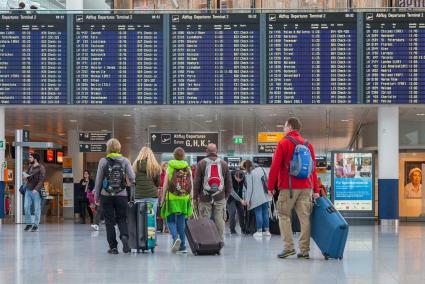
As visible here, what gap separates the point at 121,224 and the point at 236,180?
643 cm

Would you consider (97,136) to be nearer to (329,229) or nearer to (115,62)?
(115,62)

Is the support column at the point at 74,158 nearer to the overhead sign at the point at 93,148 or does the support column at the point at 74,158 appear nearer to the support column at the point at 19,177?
the overhead sign at the point at 93,148

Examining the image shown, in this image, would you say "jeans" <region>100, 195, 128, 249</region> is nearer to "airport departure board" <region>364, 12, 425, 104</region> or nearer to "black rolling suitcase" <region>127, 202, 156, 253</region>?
"black rolling suitcase" <region>127, 202, 156, 253</region>

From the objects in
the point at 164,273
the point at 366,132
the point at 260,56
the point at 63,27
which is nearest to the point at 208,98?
the point at 260,56

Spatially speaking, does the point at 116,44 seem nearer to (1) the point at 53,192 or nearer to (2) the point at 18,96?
(2) the point at 18,96

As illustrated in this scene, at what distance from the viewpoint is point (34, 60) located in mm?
20469

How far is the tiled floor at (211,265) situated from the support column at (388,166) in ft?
18.4

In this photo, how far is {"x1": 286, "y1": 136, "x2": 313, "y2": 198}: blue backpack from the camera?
35.9 ft

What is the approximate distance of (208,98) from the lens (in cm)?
2023

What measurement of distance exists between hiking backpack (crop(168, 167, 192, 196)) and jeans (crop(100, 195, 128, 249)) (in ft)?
2.30

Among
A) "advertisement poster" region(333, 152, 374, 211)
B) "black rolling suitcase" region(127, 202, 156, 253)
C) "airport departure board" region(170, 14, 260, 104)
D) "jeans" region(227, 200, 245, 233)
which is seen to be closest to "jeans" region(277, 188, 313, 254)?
"black rolling suitcase" region(127, 202, 156, 253)

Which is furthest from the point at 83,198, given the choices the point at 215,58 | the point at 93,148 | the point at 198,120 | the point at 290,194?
the point at 290,194

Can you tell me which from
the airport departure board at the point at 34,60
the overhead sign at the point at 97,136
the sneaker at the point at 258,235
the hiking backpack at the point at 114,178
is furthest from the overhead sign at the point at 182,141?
the hiking backpack at the point at 114,178

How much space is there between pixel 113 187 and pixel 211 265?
7.06 feet
